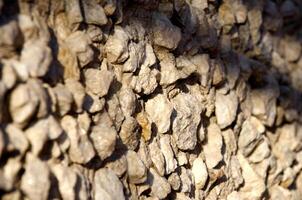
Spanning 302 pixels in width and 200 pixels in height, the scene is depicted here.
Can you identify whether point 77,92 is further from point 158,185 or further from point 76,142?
point 158,185

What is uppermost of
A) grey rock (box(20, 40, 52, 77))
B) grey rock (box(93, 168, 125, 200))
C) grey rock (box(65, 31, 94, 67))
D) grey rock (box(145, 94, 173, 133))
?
grey rock (box(20, 40, 52, 77))

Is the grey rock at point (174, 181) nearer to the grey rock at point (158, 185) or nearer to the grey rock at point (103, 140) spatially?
the grey rock at point (158, 185)

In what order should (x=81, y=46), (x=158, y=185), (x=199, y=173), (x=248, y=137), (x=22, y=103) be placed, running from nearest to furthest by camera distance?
(x=22, y=103) → (x=81, y=46) → (x=158, y=185) → (x=199, y=173) → (x=248, y=137)

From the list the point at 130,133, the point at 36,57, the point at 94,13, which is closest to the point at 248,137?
the point at 130,133

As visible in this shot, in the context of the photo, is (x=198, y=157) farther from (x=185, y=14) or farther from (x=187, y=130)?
(x=185, y=14)

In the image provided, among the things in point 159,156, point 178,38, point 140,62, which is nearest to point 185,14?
point 178,38

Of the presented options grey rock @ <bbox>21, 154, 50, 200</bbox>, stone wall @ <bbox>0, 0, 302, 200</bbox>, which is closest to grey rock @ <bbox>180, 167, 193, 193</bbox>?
stone wall @ <bbox>0, 0, 302, 200</bbox>

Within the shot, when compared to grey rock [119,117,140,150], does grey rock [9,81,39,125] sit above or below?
above

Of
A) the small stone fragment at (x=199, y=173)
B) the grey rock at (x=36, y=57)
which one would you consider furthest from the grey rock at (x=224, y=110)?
the grey rock at (x=36, y=57)

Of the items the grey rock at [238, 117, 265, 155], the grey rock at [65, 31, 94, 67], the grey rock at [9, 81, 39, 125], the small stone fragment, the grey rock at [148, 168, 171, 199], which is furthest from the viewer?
the grey rock at [238, 117, 265, 155]

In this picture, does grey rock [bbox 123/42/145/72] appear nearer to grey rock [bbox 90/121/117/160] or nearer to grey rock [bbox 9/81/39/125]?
grey rock [bbox 90/121/117/160]
